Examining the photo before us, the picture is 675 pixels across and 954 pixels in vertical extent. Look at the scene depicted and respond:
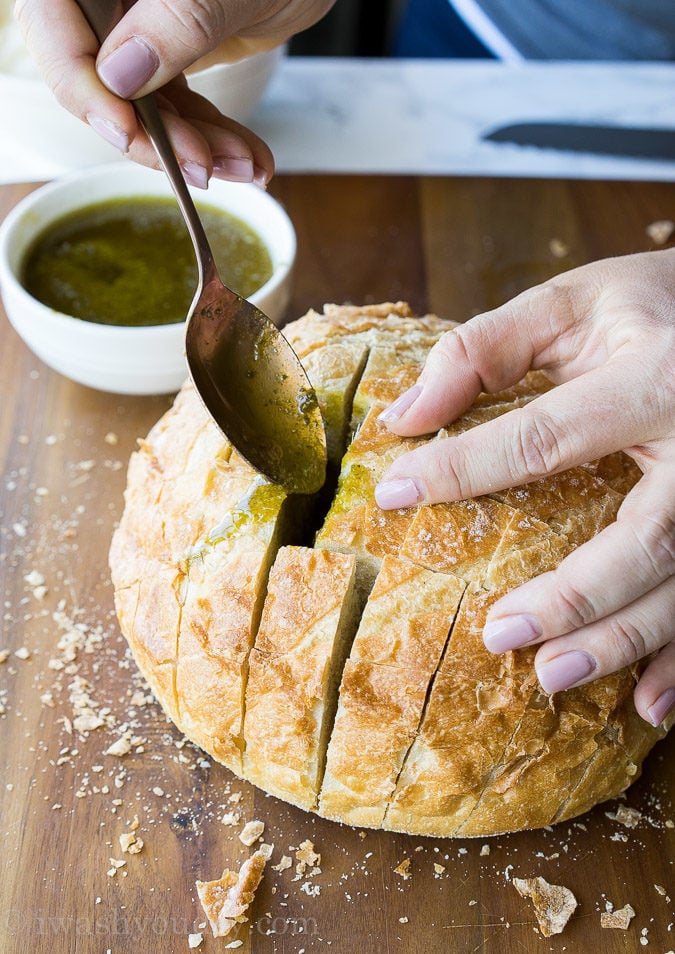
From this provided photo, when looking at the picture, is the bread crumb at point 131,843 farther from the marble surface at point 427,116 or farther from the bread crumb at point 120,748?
the marble surface at point 427,116

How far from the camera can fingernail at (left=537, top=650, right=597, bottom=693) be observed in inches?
72.6

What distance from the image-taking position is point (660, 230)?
3652 millimetres

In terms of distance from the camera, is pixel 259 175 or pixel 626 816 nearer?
pixel 626 816

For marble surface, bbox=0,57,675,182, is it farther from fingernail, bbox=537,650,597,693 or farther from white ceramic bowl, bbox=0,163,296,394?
fingernail, bbox=537,650,597,693

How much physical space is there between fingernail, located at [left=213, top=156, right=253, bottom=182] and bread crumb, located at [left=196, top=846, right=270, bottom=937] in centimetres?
157

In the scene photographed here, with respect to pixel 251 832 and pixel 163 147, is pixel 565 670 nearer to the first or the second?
pixel 251 832

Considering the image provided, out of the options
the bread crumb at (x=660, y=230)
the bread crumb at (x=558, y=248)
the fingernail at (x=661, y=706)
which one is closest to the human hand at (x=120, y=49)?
the fingernail at (x=661, y=706)

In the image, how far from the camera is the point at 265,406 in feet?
6.86

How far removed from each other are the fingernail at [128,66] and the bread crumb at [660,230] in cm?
229

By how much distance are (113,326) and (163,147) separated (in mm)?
847

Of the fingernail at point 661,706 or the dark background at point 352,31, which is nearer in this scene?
the fingernail at point 661,706

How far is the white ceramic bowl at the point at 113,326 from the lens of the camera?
2.71m

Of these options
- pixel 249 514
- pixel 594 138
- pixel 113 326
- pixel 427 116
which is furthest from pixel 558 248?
pixel 249 514

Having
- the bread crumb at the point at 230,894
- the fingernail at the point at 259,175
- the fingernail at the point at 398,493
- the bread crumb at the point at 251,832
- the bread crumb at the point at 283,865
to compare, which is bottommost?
the bread crumb at the point at 283,865
